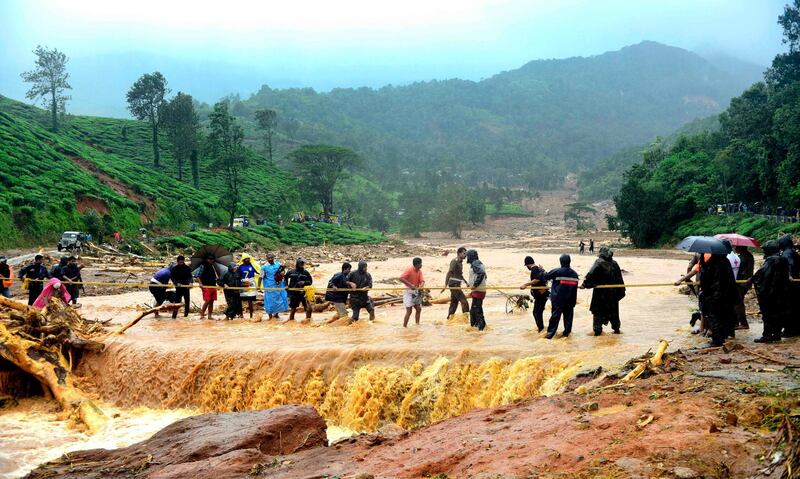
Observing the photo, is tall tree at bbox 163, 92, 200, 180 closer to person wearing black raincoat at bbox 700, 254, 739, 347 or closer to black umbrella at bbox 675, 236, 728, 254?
black umbrella at bbox 675, 236, 728, 254

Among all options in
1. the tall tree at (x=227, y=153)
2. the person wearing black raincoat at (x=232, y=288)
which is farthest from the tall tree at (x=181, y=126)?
the person wearing black raincoat at (x=232, y=288)

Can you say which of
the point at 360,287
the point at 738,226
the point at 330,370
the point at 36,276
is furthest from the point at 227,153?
the point at 330,370

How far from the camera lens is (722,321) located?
9484 mm

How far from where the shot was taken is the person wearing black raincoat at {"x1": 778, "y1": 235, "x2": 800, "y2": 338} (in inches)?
383

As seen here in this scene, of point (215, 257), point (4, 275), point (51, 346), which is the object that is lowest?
point (51, 346)

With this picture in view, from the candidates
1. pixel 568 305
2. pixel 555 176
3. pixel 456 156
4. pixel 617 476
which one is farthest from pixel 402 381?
pixel 456 156

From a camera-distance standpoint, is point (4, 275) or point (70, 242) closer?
point (4, 275)

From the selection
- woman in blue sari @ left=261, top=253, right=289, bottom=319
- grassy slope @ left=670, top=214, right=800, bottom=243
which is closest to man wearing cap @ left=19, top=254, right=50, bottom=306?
woman in blue sari @ left=261, top=253, right=289, bottom=319

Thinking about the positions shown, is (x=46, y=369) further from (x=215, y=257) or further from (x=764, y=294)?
(x=764, y=294)

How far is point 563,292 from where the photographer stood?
38.1ft

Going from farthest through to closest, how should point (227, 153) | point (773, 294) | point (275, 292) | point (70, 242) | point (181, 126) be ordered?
point (181, 126) < point (227, 153) < point (70, 242) < point (275, 292) < point (773, 294)

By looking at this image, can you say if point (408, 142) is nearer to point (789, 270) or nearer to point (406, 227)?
point (406, 227)

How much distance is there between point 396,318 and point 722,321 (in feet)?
29.1

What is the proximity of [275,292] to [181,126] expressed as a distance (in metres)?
57.7
